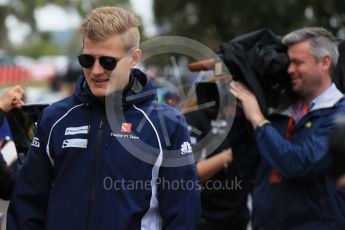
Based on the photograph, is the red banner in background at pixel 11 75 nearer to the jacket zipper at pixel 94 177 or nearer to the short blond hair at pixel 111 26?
the short blond hair at pixel 111 26

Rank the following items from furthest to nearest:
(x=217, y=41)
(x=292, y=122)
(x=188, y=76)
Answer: (x=217, y=41), (x=188, y=76), (x=292, y=122)

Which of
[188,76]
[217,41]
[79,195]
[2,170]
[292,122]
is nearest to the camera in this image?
[79,195]

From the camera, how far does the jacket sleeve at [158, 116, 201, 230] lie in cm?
261

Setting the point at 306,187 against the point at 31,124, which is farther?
the point at 306,187

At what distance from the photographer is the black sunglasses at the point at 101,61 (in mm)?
2652

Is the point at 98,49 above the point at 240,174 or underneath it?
above

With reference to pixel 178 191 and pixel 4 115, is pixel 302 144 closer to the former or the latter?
pixel 178 191

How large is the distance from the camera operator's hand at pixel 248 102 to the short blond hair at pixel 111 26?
→ 3.71ft

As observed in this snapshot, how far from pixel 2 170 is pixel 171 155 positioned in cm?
99

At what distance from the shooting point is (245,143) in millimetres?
4117

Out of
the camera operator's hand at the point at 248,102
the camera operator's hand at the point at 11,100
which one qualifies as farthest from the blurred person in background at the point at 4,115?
the camera operator's hand at the point at 248,102

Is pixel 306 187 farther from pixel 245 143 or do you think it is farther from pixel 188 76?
pixel 188 76

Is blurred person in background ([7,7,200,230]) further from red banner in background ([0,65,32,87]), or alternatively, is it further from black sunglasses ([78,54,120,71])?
red banner in background ([0,65,32,87])

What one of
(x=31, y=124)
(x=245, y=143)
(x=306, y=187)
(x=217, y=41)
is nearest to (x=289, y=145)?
(x=306, y=187)
